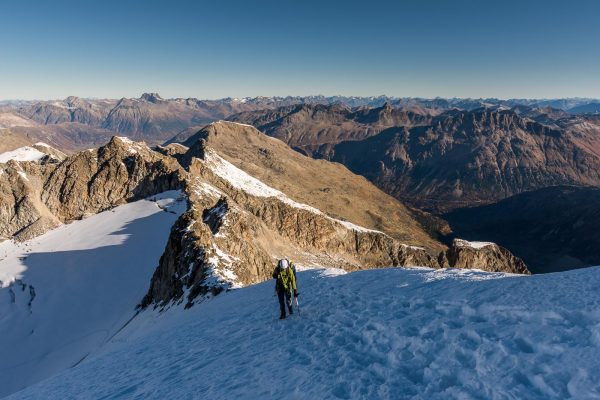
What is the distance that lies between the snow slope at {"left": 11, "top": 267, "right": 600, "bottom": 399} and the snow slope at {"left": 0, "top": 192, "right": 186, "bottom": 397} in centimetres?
2364

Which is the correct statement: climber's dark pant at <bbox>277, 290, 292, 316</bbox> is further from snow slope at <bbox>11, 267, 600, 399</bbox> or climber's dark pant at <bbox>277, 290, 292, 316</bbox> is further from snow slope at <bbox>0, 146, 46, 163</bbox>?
snow slope at <bbox>0, 146, 46, 163</bbox>

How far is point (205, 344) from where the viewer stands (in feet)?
55.6

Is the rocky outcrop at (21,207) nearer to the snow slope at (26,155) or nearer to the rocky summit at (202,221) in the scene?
the rocky summit at (202,221)

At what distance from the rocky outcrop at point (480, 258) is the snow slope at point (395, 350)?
326ft

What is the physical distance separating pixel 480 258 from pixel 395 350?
4714 inches

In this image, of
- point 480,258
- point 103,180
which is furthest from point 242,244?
point 480,258

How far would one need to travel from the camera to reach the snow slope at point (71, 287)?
124 ft

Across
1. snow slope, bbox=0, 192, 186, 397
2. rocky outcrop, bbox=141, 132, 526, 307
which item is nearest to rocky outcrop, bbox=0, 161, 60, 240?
snow slope, bbox=0, 192, 186, 397

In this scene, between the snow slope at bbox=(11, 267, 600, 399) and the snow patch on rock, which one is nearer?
the snow slope at bbox=(11, 267, 600, 399)

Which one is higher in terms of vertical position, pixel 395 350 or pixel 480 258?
pixel 395 350

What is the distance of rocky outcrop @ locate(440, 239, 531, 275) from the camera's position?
365 ft

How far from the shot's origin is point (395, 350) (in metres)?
10.8

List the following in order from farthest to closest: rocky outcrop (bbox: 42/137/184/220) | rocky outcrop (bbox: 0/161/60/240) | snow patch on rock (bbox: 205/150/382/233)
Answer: snow patch on rock (bbox: 205/150/382/233)
rocky outcrop (bbox: 42/137/184/220)
rocky outcrop (bbox: 0/161/60/240)

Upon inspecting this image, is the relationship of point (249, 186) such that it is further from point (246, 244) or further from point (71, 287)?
point (71, 287)
